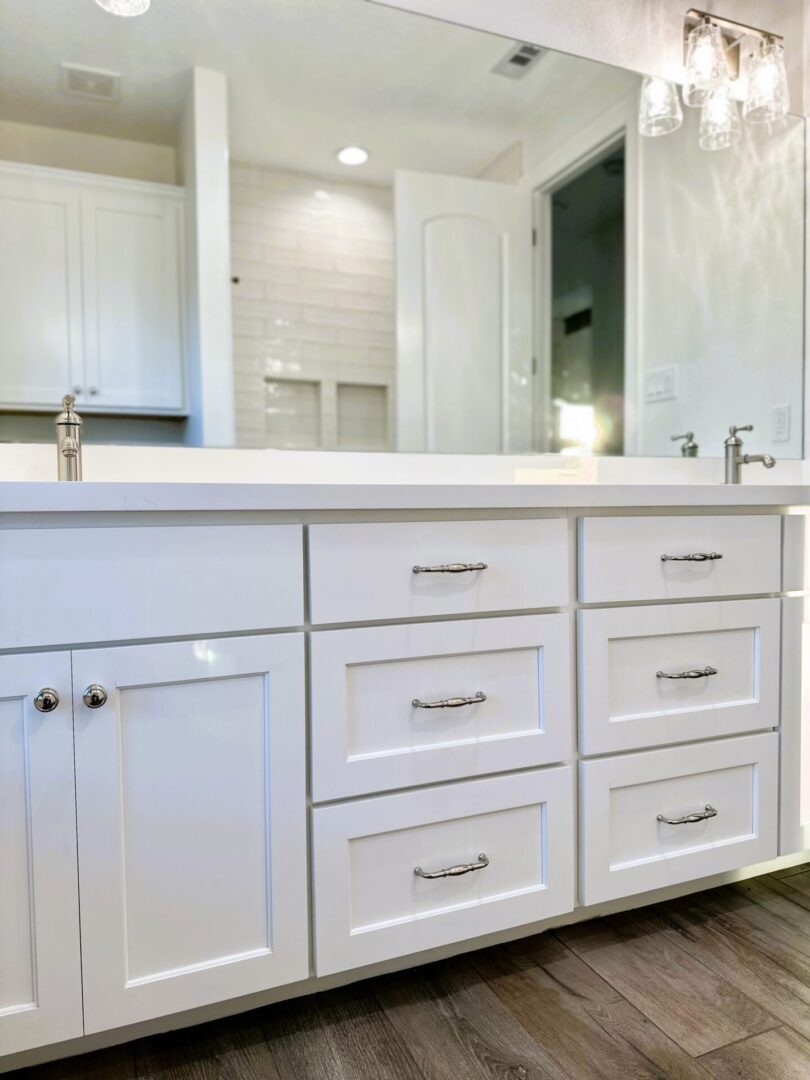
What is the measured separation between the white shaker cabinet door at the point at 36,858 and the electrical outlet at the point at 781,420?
1.87 m

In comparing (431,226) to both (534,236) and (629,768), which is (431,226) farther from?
(629,768)

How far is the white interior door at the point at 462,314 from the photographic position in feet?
5.45

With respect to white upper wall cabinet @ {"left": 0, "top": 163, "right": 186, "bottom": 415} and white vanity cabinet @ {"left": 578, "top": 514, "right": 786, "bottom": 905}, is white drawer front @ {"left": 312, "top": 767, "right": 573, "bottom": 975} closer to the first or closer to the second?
white vanity cabinet @ {"left": 578, "top": 514, "right": 786, "bottom": 905}

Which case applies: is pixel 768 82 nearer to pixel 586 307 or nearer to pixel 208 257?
pixel 586 307

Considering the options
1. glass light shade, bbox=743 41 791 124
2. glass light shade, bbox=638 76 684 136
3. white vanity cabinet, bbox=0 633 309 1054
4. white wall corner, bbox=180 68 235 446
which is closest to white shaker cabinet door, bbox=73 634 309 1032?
white vanity cabinet, bbox=0 633 309 1054

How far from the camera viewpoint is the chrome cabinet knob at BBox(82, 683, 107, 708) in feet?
3.14

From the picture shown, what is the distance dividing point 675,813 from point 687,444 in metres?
1.00

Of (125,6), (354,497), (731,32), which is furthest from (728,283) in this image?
(125,6)

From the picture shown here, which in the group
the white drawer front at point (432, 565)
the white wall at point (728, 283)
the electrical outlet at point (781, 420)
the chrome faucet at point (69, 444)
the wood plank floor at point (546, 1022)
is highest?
the white wall at point (728, 283)

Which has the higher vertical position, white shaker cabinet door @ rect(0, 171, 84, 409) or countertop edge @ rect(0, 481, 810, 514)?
white shaker cabinet door @ rect(0, 171, 84, 409)

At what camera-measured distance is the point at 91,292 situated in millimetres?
1422

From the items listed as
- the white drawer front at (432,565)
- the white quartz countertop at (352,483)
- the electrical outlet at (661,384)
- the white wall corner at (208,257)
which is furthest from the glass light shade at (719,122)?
the white drawer front at (432,565)

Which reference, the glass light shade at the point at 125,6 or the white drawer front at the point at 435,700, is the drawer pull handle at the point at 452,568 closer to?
the white drawer front at the point at 435,700

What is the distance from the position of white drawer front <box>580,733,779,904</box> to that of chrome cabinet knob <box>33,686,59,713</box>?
863 millimetres
